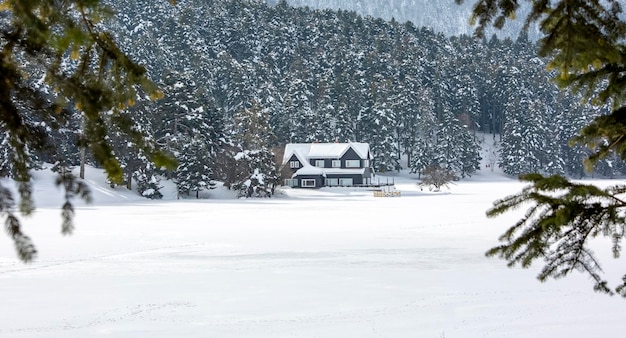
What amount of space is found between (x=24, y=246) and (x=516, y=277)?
1049 cm

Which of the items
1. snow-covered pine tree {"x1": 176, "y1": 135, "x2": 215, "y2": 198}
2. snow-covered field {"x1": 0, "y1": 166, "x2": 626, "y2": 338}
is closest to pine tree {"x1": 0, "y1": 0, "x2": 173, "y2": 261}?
snow-covered field {"x1": 0, "y1": 166, "x2": 626, "y2": 338}

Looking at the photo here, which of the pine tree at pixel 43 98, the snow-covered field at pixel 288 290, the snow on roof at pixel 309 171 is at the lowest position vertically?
the snow-covered field at pixel 288 290

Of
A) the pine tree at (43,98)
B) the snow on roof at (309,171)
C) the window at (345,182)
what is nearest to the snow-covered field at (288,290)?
the pine tree at (43,98)

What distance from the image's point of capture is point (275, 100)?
Answer: 89438 mm

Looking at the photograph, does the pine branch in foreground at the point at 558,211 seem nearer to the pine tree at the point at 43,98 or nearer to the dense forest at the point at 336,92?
the pine tree at the point at 43,98

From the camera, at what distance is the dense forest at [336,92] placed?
177ft

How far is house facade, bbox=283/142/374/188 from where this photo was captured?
218 ft

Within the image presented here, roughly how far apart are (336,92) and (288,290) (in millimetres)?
82879

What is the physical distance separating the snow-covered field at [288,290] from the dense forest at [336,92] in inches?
1319

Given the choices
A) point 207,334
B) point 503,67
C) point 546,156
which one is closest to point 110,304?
point 207,334

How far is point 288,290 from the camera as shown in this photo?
1040 cm

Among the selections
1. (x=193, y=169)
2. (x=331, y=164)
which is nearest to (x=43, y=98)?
(x=193, y=169)

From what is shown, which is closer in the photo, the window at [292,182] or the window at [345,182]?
the window at [292,182]

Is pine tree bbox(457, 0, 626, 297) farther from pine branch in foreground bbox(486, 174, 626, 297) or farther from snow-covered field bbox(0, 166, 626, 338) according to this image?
snow-covered field bbox(0, 166, 626, 338)
